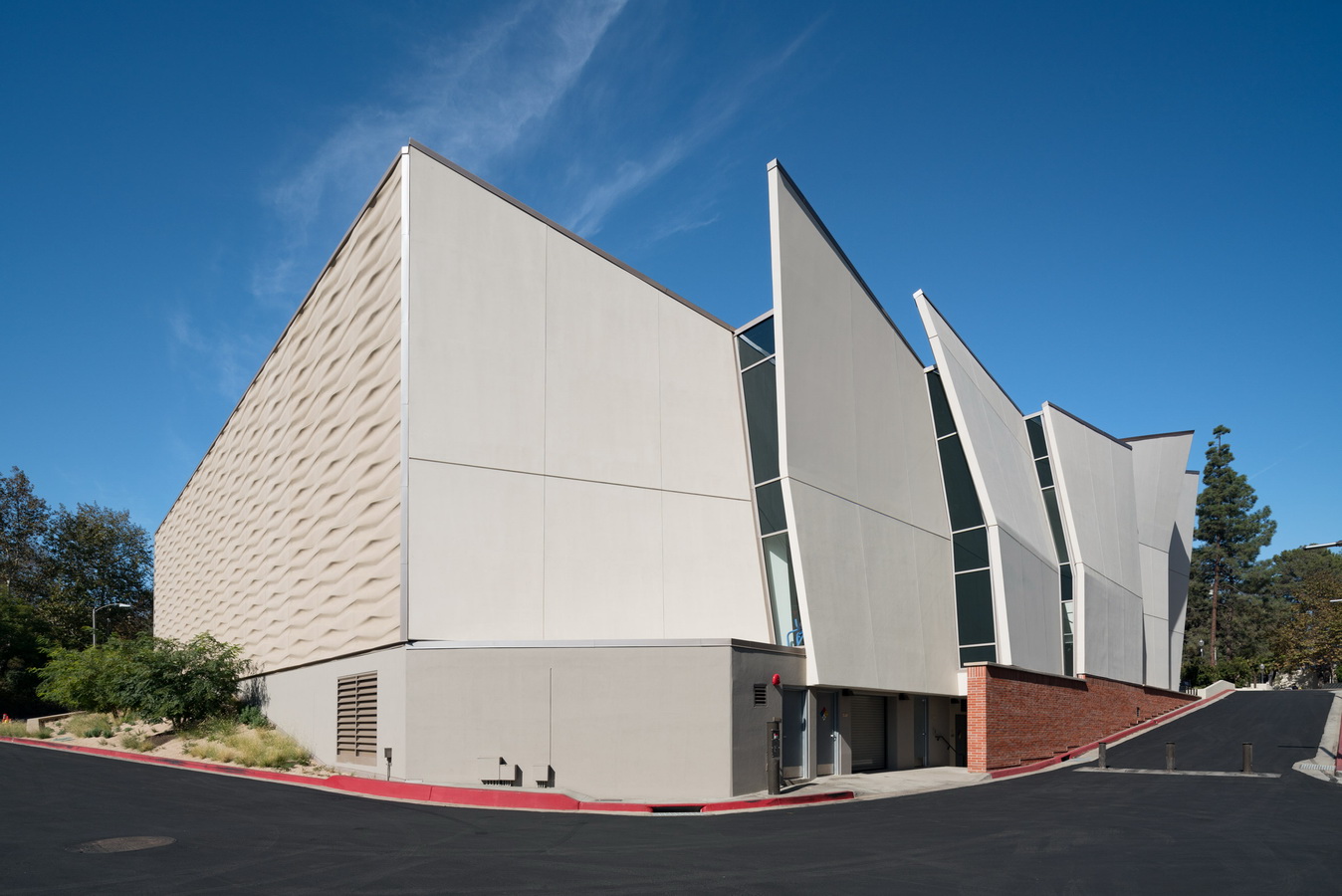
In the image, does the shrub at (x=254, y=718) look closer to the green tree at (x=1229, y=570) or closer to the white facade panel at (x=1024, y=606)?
the white facade panel at (x=1024, y=606)

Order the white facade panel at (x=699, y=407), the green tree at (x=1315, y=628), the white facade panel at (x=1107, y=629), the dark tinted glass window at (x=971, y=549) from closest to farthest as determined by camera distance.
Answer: the white facade panel at (x=699, y=407) < the dark tinted glass window at (x=971, y=549) < the white facade panel at (x=1107, y=629) < the green tree at (x=1315, y=628)

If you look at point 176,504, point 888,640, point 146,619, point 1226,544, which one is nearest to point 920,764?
point 888,640

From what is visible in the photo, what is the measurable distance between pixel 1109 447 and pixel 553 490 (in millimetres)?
31544

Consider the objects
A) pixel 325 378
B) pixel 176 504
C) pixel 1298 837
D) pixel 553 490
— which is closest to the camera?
pixel 1298 837

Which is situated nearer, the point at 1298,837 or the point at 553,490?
the point at 1298,837

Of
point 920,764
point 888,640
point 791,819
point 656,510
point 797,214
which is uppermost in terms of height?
point 797,214

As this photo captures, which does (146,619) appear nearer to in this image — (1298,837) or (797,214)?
(797,214)

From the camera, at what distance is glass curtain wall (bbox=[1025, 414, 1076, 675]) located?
36031mm

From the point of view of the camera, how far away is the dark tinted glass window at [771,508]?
81.5 feet

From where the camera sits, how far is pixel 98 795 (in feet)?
53.1

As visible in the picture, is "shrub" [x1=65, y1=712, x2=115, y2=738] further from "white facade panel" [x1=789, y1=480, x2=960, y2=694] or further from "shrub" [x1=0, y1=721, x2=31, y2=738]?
"white facade panel" [x1=789, y1=480, x2=960, y2=694]

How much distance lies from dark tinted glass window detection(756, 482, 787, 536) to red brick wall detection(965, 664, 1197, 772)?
8.12 metres

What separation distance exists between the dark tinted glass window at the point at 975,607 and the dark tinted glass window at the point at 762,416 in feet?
31.1

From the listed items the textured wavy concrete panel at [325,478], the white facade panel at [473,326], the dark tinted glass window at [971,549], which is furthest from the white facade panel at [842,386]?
the textured wavy concrete panel at [325,478]
